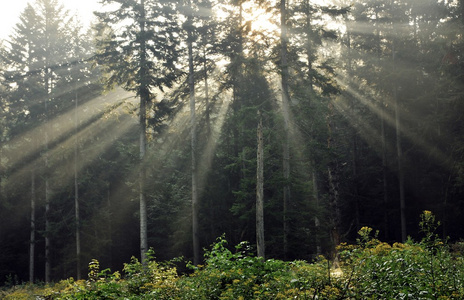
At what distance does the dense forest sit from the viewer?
63.0 feet

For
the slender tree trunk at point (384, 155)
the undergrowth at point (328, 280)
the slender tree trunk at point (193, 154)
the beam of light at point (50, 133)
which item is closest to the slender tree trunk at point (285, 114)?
the slender tree trunk at point (193, 154)

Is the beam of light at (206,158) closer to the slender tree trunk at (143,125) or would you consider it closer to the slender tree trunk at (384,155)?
the slender tree trunk at (143,125)

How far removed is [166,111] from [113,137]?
30.5 ft

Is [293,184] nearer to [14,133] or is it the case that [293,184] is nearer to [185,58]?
[185,58]

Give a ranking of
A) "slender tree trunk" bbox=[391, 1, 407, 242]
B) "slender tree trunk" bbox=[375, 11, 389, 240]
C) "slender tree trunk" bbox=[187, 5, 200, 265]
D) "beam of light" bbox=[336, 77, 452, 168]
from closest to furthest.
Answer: "slender tree trunk" bbox=[187, 5, 200, 265] → "beam of light" bbox=[336, 77, 452, 168] → "slender tree trunk" bbox=[391, 1, 407, 242] → "slender tree trunk" bbox=[375, 11, 389, 240]

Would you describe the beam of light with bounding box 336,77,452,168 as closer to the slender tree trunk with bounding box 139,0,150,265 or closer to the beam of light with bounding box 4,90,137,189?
the slender tree trunk with bounding box 139,0,150,265

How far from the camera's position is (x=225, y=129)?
24547 mm

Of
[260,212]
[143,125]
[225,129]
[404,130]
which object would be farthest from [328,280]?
[404,130]

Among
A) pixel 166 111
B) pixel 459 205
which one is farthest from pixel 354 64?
pixel 166 111

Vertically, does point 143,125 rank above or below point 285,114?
below

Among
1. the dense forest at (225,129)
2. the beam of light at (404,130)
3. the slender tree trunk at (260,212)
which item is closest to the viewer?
the slender tree trunk at (260,212)

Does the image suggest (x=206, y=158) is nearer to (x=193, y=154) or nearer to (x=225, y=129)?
(x=193, y=154)

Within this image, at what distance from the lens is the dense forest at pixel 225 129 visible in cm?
1919

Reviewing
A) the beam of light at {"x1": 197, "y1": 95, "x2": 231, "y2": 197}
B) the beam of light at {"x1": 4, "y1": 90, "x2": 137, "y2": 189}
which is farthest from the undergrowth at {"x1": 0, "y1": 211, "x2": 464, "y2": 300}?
the beam of light at {"x1": 4, "y1": 90, "x2": 137, "y2": 189}
